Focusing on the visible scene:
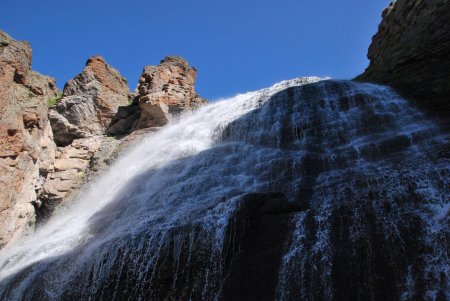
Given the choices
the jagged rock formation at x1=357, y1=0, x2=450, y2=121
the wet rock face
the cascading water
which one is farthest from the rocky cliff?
the jagged rock formation at x1=357, y1=0, x2=450, y2=121

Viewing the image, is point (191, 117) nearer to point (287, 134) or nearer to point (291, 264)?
point (287, 134)

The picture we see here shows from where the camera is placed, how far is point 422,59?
16484mm

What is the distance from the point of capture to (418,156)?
10.3 meters

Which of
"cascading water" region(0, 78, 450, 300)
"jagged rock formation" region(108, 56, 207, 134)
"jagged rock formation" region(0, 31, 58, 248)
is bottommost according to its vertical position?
"cascading water" region(0, 78, 450, 300)

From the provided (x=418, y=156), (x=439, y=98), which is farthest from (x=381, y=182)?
(x=439, y=98)

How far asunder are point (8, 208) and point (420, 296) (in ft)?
60.1

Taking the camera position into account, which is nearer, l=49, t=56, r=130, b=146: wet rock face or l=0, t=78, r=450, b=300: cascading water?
l=0, t=78, r=450, b=300: cascading water

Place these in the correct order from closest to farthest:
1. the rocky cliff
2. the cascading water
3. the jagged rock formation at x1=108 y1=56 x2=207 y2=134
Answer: the cascading water, the rocky cliff, the jagged rock formation at x1=108 y1=56 x2=207 y2=134

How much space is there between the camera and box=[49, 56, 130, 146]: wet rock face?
26500 mm

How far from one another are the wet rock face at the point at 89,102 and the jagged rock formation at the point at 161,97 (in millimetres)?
1104

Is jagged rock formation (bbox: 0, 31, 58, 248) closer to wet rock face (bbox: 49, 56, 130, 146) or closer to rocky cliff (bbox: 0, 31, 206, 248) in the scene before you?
rocky cliff (bbox: 0, 31, 206, 248)

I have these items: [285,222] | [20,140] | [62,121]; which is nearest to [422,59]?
[285,222]

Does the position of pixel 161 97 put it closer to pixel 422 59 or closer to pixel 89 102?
pixel 89 102

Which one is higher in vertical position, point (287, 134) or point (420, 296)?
point (287, 134)
